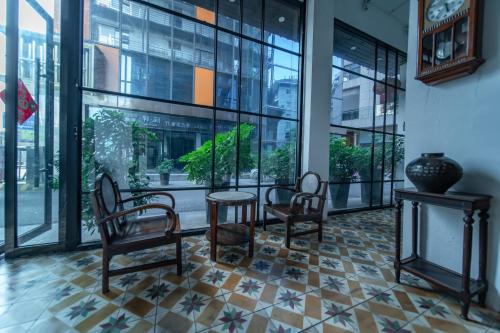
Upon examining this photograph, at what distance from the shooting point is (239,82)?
3.31m

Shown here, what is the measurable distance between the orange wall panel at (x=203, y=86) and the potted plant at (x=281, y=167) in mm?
1331

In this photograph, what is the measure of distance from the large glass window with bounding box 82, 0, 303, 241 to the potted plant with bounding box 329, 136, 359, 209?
958 mm

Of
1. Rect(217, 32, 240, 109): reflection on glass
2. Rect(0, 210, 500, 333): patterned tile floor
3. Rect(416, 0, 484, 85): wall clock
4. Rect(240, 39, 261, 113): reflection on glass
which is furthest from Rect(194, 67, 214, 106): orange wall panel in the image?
Rect(416, 0, 484, 85): wall clock

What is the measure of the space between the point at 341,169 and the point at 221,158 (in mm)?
2540

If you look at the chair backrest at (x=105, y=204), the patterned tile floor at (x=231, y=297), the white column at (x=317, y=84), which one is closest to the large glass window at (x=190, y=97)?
the white column at (x=317, y=84)

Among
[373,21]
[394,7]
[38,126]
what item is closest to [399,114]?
[373,21]

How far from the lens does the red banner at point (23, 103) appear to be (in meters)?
2.24

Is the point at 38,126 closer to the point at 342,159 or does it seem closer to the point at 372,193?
the point at 342,159

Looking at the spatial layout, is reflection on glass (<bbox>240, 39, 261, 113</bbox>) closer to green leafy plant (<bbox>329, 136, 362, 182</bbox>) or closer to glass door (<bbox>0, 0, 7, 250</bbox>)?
green leafy plant (<bbox>329, 136, 362, 182</bbox>)

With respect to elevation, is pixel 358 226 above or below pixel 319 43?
below

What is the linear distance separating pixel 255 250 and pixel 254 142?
1697mm

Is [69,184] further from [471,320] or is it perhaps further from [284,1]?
[284,1]

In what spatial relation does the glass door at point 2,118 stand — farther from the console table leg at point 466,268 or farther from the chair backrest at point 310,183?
the console table leg at point 466,268

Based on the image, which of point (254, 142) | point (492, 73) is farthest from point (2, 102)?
point (492, 73)
